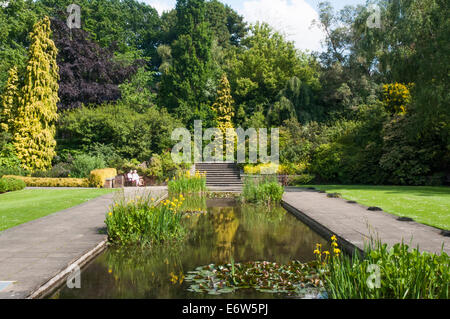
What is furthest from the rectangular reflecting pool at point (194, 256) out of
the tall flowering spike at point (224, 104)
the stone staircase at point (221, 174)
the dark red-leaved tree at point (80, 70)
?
the dark red-leaved tree at point (80, 70)

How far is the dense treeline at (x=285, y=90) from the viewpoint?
53.4 ft

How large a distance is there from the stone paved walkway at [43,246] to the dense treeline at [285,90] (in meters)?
12.8

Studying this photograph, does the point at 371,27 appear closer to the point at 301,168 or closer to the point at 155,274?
the point at 301,168

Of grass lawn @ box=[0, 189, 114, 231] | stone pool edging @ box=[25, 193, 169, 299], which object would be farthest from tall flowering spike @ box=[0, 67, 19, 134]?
stone pool edging @ box=[25, 193, 169, 299]

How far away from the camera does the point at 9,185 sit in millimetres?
14578

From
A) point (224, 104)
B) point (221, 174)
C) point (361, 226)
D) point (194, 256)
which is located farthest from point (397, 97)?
point (194, 256)

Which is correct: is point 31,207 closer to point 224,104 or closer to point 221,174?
point 221,174

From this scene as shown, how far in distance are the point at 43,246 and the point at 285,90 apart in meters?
22.1

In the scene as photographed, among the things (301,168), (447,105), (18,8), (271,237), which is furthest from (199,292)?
(18,8)

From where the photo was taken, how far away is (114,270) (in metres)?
4.88

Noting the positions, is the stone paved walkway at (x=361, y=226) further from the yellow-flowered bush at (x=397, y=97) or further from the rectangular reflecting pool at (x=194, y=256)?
the yellow-flowered bush at (x=397, y=97)

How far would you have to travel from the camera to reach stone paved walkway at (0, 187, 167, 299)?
157 inches

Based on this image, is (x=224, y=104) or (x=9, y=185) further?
(x=224, y=104)
